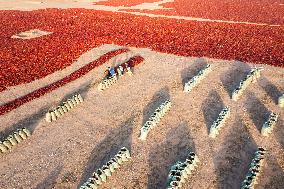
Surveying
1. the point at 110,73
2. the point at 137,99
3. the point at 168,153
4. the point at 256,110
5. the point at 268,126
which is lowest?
the point at 168,153

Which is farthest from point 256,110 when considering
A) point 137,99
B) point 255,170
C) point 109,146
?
point 109,146

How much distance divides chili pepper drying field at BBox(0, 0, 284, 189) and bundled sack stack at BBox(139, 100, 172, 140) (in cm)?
44

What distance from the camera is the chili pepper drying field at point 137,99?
1653 cm

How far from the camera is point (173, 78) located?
2709 centimetres

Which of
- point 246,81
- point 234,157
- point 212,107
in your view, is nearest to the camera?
point 234,157

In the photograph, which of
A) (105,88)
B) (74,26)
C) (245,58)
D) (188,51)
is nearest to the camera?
(105,88)

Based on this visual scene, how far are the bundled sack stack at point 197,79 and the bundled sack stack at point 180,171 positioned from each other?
899 cm

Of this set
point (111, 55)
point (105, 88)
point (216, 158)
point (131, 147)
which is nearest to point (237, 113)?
point (216, 158)

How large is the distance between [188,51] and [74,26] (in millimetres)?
19449

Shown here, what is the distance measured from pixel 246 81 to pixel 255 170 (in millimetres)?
11077

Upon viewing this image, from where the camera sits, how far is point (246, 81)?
25.1m

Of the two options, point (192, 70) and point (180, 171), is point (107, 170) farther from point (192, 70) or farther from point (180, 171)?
point (192, 70)

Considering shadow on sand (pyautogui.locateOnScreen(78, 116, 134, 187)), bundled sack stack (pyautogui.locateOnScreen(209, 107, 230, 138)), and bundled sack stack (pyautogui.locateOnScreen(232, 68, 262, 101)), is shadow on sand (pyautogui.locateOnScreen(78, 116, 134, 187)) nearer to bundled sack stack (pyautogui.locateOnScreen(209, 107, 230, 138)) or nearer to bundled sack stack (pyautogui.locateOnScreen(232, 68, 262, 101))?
bundled sack stack (pyautogui.locateOnScreen(209, 107, 230, 138))

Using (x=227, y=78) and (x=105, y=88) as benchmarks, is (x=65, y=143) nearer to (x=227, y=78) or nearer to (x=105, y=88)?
(x=105, y=88)
